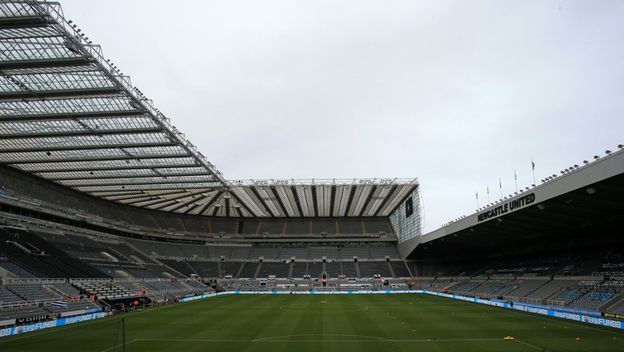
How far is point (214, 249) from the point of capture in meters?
84.8

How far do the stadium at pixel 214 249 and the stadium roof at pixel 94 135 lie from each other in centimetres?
13

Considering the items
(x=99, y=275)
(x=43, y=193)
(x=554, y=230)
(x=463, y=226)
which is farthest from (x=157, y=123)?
(x=554, y=230)

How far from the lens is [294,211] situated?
82625 millimetres

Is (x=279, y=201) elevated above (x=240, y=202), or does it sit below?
above

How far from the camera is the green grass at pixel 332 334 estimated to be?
20.6 metres

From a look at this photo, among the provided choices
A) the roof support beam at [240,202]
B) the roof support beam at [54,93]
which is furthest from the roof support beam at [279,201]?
the roof support beam at [54,93]

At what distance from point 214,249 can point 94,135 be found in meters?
52.0

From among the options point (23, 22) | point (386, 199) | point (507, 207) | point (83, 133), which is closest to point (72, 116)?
point (83, 133)

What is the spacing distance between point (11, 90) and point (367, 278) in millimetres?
61228

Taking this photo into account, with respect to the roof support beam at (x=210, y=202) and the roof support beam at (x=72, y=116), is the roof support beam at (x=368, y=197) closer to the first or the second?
the roof support beam at (x=210, y=202)

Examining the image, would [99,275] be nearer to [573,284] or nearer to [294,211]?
[294,211]

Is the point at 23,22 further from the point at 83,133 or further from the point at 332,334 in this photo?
the point at 332,334

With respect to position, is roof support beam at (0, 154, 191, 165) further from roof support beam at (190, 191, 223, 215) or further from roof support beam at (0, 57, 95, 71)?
roof support beam at (190, 191, 223, 215)

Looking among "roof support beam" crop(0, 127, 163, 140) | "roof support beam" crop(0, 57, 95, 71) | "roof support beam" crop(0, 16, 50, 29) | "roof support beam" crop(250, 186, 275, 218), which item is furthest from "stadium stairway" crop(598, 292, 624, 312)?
"roof support beam" crop(250, 186, 275, 218)
